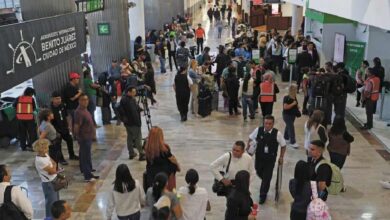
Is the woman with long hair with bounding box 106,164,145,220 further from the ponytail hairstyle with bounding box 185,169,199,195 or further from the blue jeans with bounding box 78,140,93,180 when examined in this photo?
the blue jeans with bounding box 78,140,93,180

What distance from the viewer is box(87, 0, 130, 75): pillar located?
47.4ft

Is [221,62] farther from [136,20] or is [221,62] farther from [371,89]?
[136,20]

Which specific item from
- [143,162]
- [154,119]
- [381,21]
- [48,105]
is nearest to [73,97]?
[48,105]

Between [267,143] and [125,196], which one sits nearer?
[125,196]

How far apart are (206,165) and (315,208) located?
3.93 m

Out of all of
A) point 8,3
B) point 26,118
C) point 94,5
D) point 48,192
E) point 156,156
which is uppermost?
point 8,3

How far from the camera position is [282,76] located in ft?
50.0

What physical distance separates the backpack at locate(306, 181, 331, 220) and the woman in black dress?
629 cm

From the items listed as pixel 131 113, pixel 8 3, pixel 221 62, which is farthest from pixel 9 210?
pixel 8 3

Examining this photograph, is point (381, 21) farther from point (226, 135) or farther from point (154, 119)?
point (154, 119)

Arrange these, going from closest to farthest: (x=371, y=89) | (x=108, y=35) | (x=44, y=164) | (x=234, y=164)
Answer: (x=234, y=164) → (x=44, y=164) → (x=371, y=89) → (x=108, y=35)

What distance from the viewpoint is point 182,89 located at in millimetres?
10531

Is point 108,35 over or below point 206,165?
over

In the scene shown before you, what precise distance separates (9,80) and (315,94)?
20.5 ft
